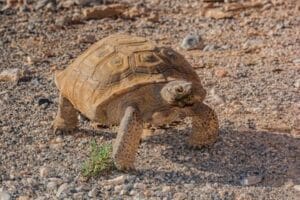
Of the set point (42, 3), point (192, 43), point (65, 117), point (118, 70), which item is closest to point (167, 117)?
point (118, 70)

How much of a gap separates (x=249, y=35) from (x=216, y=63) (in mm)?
1246

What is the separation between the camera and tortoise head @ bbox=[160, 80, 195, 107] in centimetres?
548

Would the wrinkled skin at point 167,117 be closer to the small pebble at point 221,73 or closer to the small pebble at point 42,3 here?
the small pebble at point 221,73

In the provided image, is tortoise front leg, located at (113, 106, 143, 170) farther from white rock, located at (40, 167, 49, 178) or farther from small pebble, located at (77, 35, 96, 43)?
small pebble, located at (77, 35, 96, 43)

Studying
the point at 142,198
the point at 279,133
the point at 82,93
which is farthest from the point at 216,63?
the point at 142,198

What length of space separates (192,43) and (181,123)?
2627 millimetres

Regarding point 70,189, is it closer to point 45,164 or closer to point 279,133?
point 45,164

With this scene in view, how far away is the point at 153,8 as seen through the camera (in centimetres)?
1101

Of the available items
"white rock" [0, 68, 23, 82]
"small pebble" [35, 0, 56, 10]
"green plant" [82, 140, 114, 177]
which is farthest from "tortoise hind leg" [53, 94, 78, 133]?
"small pebble" [35, 0, 56, 10]

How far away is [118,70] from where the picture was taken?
586 cm

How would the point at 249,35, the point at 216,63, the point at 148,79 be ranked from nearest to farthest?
the point at 148,79, the point at 216,63, the point at 249,35

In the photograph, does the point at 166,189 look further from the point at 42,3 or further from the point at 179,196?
the point at 42,3

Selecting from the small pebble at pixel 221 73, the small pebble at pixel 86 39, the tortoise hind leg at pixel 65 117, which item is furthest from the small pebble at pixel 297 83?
the small pebble at pixel 86 39

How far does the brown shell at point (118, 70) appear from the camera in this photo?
19.0 feet
